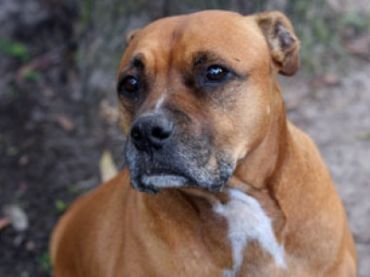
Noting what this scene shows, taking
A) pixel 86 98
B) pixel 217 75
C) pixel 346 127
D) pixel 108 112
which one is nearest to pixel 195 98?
pixel 217 75

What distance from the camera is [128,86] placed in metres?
3.79

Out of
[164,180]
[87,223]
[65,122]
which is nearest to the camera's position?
[164,180]

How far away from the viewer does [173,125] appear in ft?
11.2

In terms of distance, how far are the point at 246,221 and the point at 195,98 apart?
595mm

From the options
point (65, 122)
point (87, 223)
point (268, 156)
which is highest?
point (268, 156)

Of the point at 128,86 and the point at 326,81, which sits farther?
the point at 326,81

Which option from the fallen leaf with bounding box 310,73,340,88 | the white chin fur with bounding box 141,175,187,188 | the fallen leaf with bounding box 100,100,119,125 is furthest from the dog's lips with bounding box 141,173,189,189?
the fallen leaf with bounding box 310,73,340,88

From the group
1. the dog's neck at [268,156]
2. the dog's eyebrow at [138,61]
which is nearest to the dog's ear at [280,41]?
the dog's neck at [268,156]

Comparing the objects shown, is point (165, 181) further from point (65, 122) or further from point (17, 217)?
point (65, 122)

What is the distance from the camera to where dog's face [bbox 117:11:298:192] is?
136 inches

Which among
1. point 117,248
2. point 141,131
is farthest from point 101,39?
point 141,131

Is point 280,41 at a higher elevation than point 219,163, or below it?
higher

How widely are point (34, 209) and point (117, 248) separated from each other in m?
1.78

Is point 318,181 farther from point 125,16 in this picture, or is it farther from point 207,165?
point 125,16
